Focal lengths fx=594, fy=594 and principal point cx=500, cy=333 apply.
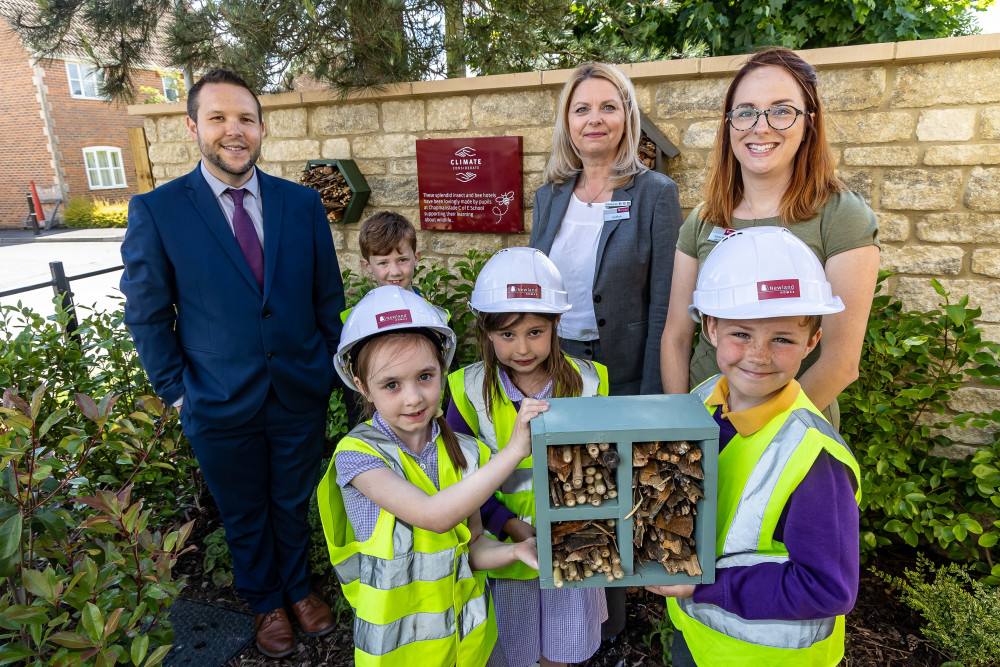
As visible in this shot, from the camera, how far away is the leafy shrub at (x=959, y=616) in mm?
2170

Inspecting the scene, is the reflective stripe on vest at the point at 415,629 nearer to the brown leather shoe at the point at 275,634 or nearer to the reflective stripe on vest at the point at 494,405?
the reflective stripe on vest at the point at 494,405

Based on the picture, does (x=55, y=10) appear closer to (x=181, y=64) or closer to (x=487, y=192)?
(x=181, y=64)

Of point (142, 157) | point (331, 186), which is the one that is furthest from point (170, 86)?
point (331, 186)

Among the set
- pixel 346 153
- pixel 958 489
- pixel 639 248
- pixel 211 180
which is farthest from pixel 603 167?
pixel 346 153

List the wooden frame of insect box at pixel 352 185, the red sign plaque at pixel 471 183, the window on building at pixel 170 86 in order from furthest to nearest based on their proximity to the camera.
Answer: the window on building at pixel 170 86, the wooden frame of insect box at pixel 352 185, the red sign plaque at pixel 471 183

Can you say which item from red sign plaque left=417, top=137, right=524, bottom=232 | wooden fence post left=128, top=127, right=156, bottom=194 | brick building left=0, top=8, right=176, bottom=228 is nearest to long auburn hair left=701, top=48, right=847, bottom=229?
red sign plaque left=417, top=137, right=524, bottom=232

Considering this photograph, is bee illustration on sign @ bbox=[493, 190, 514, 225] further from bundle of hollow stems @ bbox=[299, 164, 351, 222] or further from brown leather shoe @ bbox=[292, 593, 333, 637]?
brown leather shoe @ bbox=[292, 593, 333, 637]

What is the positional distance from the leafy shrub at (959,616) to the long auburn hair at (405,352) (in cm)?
202

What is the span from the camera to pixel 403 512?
1.51 meters

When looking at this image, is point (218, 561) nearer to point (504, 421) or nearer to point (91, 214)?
point (504, 421)

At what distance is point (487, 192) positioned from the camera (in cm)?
405

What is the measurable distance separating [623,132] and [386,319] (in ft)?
4.48

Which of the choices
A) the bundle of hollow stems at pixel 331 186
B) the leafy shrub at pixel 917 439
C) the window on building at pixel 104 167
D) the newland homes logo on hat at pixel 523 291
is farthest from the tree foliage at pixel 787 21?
the window on building at pixel 104 167

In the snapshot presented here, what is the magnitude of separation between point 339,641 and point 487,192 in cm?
280
